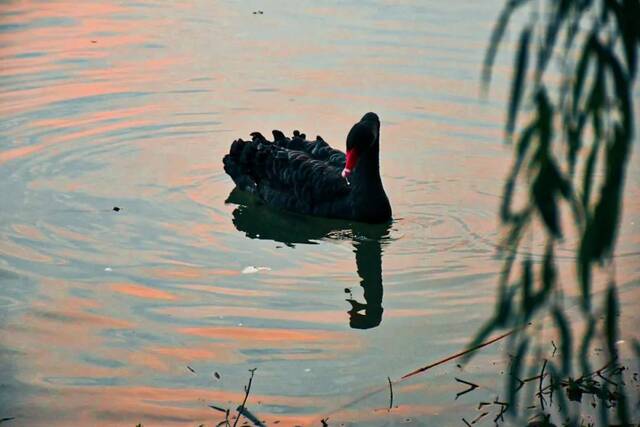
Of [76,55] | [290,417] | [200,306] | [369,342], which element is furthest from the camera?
[76,55]

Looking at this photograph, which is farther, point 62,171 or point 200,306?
point 62,171

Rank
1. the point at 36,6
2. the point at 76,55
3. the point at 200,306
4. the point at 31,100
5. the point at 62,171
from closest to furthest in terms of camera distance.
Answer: the point at 200,306 → the point at 62,171 → the point at 31,100 → the point at 76,55 → the point at 36,6

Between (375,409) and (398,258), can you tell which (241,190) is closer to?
(398,258)

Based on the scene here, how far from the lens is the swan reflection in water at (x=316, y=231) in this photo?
19.7 ft

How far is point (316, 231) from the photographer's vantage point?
22.4ft

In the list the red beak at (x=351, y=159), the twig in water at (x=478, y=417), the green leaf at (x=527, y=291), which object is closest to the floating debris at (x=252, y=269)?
the red beak at (x=351, y=159)

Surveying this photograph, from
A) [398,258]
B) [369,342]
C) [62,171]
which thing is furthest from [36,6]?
[369,342]

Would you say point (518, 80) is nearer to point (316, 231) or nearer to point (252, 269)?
point (252, 269)

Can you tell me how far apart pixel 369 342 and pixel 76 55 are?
6.22 m

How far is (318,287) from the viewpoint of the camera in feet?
18.8

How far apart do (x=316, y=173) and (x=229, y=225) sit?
2.66 ft

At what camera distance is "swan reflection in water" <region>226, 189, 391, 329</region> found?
6.02 m

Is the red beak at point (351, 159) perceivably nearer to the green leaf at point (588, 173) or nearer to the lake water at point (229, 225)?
the lake water at point (229, 225)

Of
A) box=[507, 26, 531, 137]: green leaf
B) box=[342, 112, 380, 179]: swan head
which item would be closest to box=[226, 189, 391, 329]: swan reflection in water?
box=[342, 112, 380, 179]: swan head
